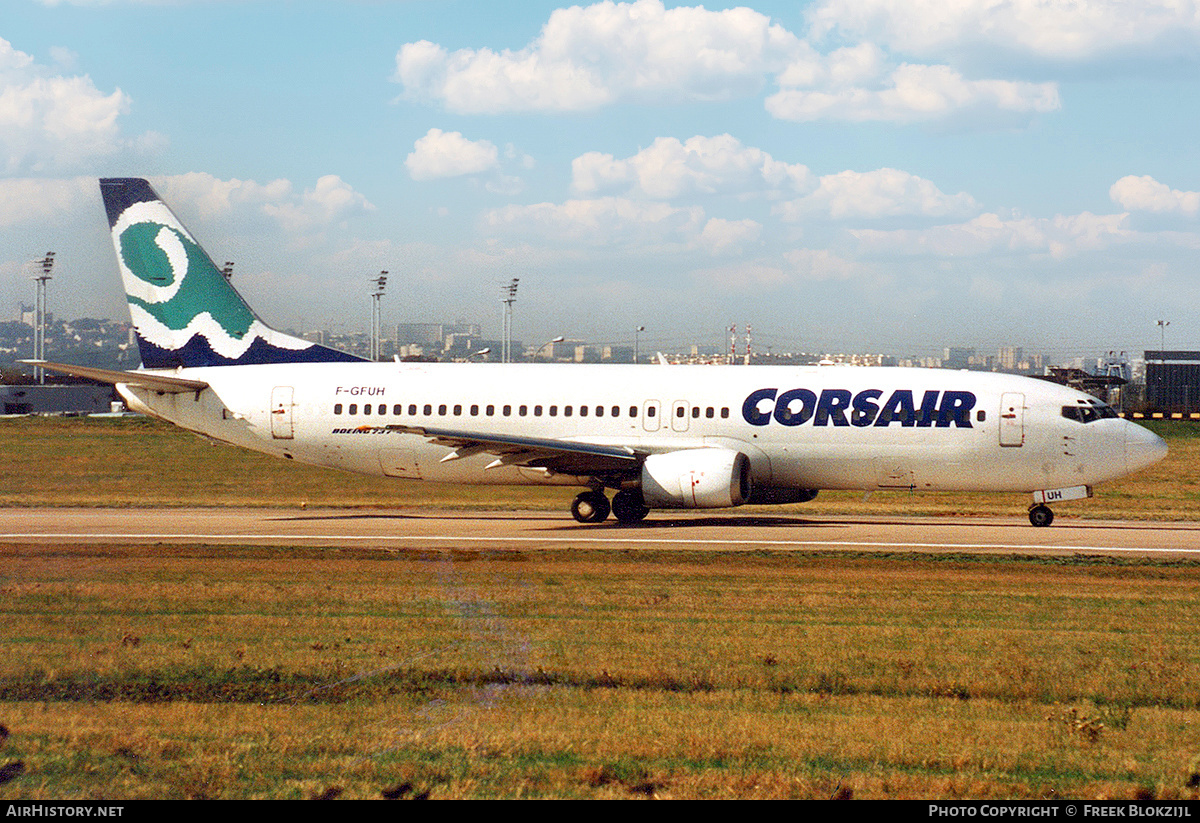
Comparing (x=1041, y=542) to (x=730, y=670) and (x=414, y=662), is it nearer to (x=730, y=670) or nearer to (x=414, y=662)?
(x=730, y=670)

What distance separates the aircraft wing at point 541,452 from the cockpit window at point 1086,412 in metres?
10.3

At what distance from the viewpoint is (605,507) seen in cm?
2866

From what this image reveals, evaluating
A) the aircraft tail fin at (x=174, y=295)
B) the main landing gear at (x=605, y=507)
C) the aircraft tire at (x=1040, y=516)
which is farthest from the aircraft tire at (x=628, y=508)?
the aircraft tire at (x=1040, y=516)

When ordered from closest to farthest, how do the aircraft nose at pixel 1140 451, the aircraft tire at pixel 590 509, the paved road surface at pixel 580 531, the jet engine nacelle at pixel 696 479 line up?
the paved road surface at pixel 580 531 → the jet engine nacelle at pixel 696 479 → the aircraft nose at pixel 1140 451 → the aircraft tire at pixel 590 509

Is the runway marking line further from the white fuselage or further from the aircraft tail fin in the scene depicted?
the aircraft tail fin

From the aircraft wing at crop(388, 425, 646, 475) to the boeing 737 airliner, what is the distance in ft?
0.19

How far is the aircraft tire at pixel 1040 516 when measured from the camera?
90.4 ft

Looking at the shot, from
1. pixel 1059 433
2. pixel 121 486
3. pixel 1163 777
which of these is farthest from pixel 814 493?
pixel 121 486

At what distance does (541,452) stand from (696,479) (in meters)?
3.84

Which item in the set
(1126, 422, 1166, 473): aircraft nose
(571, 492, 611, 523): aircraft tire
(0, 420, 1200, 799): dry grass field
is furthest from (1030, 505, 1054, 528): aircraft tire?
(571, 492, 611, 523): aircraft tire

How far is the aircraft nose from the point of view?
2680 cm

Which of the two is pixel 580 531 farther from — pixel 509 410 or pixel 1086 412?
pixel 1086 412

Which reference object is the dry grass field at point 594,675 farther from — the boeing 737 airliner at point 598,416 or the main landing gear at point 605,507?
the main landing gear at point 605,507

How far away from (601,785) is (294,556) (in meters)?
13.8
